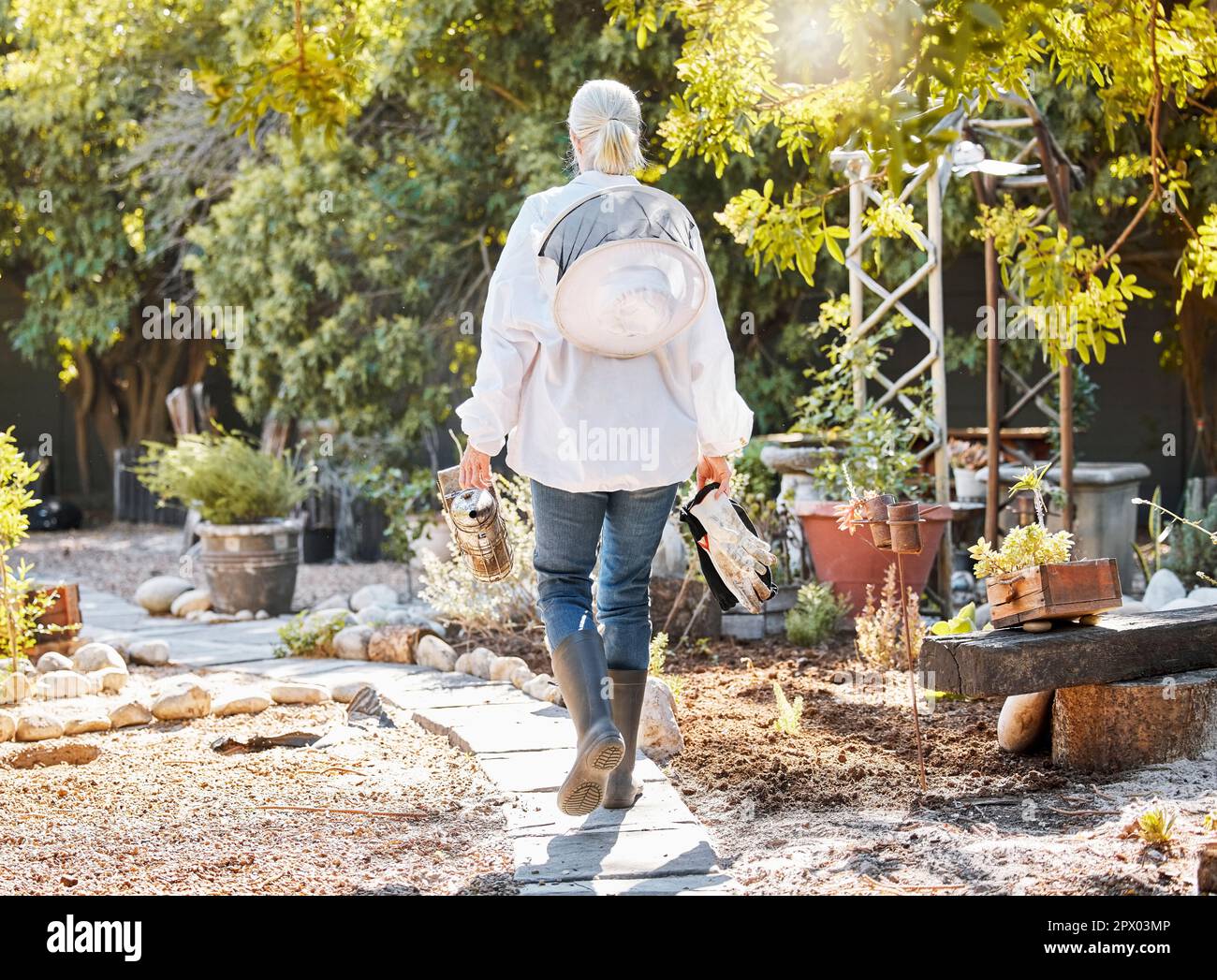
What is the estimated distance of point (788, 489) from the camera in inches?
247

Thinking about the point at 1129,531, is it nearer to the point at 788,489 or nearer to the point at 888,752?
the point at 788,489

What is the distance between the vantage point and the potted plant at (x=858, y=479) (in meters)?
5.59

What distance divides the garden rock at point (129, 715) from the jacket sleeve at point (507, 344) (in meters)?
2.03

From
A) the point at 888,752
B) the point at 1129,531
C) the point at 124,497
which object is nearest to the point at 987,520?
the point at 1129,531

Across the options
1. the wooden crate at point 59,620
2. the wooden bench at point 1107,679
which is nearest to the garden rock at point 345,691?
the wooden crate at point 59,620

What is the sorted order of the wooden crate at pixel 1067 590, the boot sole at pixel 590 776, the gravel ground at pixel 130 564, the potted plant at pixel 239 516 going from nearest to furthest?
the boot sole at pixel 590 776 < the wooden crate at pixel 1067 590 < the potted plant at pixel 239 516 < the gravel ground at pixel 130 564

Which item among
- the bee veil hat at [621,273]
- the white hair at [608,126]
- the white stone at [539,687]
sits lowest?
the white stone at [539,687]

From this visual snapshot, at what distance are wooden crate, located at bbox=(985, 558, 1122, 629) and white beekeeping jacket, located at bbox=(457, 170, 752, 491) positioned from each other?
3.26 ft

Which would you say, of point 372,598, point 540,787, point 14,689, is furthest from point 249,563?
point 540,787

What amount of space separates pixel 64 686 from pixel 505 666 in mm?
1603

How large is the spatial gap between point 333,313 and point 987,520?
5522mm

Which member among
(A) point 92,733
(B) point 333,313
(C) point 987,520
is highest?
(B) point 333,313

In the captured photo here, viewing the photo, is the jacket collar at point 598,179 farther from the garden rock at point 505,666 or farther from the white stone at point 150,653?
the white stone at point 150,653

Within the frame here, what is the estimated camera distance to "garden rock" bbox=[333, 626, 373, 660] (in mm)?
5676
